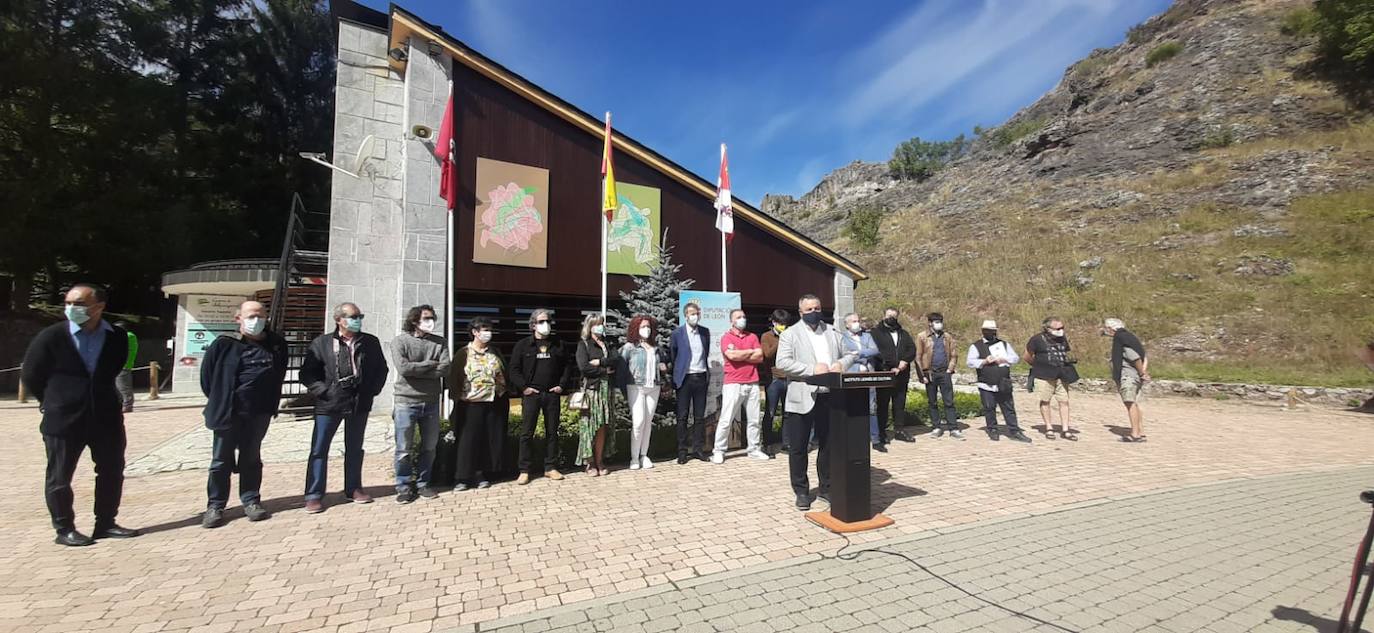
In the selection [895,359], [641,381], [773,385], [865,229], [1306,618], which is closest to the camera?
[1306,618]

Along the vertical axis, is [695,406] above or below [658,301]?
below

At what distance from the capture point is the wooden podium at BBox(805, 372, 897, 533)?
177 inches

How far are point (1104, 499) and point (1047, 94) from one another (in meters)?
97.7

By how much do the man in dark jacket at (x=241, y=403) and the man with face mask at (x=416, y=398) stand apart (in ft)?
3.61

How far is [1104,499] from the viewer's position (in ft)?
17.4

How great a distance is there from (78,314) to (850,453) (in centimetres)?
672

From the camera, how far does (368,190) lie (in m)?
11.5

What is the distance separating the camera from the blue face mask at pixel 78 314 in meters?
4.39

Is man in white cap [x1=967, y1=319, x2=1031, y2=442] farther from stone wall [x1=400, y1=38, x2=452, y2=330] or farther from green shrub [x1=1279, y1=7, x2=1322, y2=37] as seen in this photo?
green shrub [x1=1279, y1=7, x2=1322, y2=37]

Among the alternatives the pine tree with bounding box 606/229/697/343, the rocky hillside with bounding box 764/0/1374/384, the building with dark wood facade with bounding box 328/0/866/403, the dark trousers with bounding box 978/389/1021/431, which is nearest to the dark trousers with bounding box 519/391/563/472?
the pine tree with bounding box 606/229/697/343

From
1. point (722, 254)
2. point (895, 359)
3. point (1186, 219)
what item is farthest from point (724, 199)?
point (1186, 219)

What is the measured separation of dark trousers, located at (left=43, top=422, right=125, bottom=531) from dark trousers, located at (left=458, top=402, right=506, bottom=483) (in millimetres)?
2709

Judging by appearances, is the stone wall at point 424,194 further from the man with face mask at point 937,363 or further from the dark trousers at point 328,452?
the man with face mask at point 937,363

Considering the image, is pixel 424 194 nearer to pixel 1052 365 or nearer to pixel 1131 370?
pixel 1052 365
